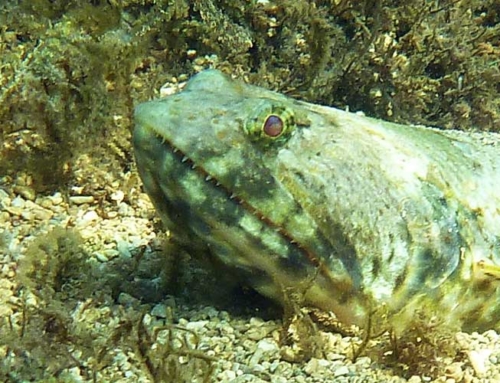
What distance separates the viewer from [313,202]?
9.49 feet

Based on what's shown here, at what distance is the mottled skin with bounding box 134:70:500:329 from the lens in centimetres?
283

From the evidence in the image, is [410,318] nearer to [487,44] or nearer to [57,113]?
[57,113]

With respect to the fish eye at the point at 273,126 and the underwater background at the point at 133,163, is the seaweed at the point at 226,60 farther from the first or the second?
the fish eye at the point at 273,126

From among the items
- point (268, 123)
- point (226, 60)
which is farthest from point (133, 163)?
point (268, 123)

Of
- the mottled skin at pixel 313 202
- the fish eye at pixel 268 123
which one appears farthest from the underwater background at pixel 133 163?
the fish eye at pixel 268 123

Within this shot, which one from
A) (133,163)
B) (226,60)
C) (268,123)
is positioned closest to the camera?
(268,123)

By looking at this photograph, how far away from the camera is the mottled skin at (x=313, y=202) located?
2834 millimetres

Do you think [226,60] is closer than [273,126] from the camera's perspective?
No

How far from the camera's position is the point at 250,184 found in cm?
284

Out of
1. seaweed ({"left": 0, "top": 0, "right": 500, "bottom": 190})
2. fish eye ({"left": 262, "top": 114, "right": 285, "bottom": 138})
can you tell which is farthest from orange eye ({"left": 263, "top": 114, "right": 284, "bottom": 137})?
seaweed ({"left": 0, "top": 0, "right": 500, "bottom": 190})

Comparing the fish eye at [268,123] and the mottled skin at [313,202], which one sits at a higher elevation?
the fish eye at [268,123]

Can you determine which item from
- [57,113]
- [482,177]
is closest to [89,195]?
[57,113]

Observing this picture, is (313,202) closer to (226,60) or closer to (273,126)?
(273,126)

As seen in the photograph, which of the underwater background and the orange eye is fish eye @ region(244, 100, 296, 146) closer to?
the orange eye
